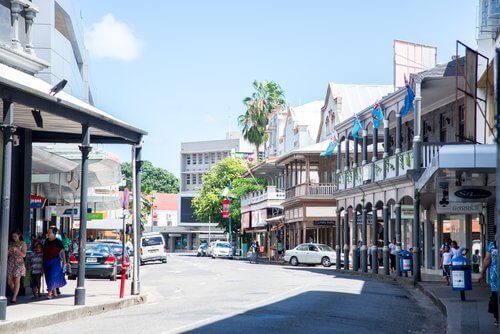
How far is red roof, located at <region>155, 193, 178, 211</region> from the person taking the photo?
142 meters

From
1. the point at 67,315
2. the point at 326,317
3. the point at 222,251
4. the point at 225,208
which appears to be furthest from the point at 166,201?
the point at 326,317

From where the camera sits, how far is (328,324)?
51.2 ft

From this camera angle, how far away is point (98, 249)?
35156mm

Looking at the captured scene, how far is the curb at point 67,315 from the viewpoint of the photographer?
585 inches

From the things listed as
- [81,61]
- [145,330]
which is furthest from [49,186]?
[145,330]

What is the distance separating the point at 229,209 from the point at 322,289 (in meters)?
67.9

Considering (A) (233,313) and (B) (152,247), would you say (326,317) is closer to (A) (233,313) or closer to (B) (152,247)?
(A) (233,313)

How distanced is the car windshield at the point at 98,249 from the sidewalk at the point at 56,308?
10610mm

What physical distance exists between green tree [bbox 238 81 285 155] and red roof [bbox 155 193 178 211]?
53847mm

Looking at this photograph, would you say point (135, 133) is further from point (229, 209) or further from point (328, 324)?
point (229, 209)

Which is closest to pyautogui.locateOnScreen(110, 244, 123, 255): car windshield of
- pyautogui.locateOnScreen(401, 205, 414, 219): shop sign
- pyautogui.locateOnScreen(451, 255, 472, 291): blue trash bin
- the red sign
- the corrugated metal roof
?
pyautogui.locateOnScreen(401, 205, 414, 219): shop sign

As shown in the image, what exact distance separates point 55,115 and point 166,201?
125464 millimetres

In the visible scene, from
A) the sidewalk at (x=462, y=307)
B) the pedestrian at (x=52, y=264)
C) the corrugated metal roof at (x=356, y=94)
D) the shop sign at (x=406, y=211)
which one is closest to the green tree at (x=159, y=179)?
the corrugated metal roof at (x=356, y=94)

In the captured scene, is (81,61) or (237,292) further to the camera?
(81,61)
